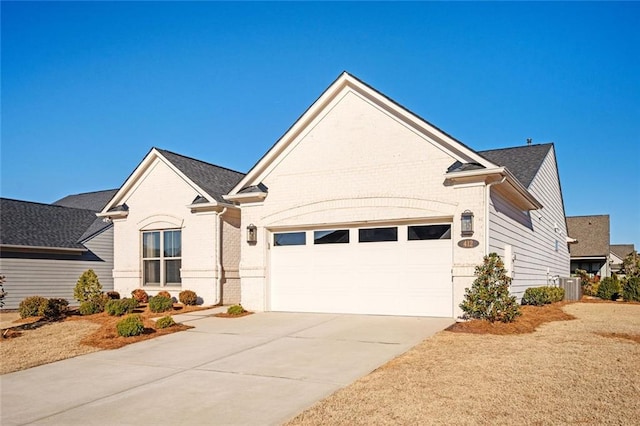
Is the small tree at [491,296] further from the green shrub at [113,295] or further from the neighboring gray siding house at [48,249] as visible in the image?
the neighboring gray siding house at [48,249]

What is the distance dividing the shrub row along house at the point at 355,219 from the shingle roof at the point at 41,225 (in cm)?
682

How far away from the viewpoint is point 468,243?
1327 cm

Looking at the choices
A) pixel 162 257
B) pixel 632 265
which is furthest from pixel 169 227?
pixel 632 265

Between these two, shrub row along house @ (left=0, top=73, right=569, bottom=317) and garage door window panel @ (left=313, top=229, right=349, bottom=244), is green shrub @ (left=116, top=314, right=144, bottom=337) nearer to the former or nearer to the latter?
shrub row along house @ (left=0, top=73, right=569, bottom=317)

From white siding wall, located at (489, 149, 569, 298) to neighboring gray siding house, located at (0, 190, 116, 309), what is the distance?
61.8 feet

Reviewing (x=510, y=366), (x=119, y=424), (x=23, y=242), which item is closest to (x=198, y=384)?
(x=119, y=424)

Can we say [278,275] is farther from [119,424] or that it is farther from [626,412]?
[626,412]

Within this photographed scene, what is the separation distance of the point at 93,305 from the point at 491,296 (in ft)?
40.7

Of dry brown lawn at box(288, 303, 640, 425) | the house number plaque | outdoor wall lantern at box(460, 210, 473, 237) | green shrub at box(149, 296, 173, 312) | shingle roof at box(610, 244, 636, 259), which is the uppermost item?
outdoor wall lantern at box(460, 210, 473, 237)

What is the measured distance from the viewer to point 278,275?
1656 cm

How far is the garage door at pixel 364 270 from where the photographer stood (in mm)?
14039

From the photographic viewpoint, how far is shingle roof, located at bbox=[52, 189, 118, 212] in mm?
31842

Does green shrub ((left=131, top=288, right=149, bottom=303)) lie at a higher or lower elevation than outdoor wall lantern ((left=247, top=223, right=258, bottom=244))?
lower

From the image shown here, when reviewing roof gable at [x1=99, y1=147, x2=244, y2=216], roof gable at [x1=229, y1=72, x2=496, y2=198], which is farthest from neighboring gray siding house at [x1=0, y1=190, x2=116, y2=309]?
roof gable at [x1=229, y1=72, x2=496, y2=198]
